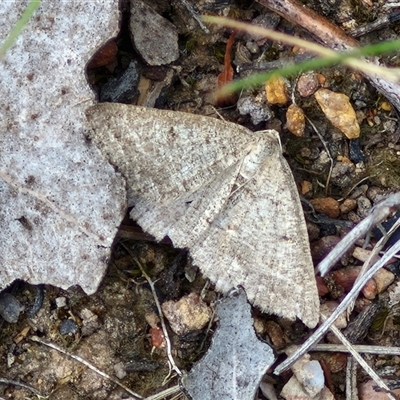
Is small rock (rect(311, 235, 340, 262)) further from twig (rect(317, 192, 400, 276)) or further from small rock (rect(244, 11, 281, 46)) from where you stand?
small rock (rect(244, 11, 281, 46))

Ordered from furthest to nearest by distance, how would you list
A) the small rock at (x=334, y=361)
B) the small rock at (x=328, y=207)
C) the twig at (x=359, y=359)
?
the small rock at (x=328, y=207) → the small rock at (x=334, y=361) → the twig at (x=359, y=359)

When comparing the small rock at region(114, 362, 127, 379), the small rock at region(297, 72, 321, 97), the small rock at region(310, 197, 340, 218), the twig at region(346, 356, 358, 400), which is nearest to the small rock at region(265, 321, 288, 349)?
the twig at region(346, 356, 358, 400)

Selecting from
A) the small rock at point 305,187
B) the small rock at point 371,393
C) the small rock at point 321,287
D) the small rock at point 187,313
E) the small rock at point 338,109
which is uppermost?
the small rock at point 338,109

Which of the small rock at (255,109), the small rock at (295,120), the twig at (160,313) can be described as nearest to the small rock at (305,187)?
the small rock at (295,120)

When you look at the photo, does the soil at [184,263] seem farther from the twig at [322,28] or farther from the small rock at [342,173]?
the twig at [322,28]

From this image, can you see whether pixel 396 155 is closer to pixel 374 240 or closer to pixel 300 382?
pixel 374 240
